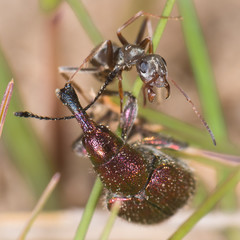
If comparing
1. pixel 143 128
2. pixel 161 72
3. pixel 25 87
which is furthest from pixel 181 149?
pixel 25 87

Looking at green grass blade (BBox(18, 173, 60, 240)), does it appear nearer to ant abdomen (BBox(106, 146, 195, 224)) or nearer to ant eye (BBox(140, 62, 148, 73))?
ant abdomen (BBox(106, 146, 195, 224))

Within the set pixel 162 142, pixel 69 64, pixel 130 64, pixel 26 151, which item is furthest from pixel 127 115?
pixel 69 64

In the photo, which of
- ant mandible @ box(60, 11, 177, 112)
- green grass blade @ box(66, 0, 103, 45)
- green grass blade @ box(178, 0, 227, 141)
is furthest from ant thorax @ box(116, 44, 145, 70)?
green grass blade @ box(178, 0, 227, 141)

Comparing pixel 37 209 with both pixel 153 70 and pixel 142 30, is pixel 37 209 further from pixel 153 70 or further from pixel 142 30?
pixel 142 30

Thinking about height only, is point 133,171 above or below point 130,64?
below

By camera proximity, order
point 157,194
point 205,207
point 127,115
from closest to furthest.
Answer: point 205,207 → point 127,115 → point 157,194

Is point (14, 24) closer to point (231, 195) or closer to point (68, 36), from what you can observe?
point (68, 36)
